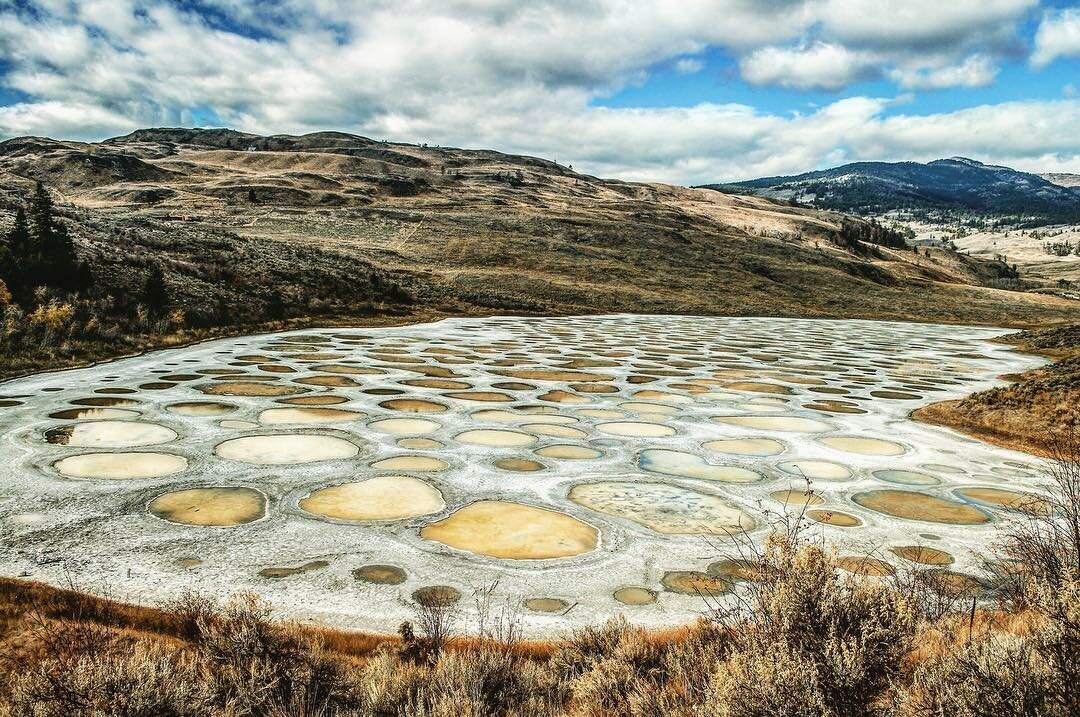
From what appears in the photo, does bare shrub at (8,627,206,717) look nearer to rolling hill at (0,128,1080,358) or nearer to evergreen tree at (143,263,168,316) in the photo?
evergreen tree at (143,263,168,316)

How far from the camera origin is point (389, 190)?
88062 millimetres

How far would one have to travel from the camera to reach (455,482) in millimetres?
7605

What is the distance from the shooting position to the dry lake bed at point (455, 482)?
5.16 metres

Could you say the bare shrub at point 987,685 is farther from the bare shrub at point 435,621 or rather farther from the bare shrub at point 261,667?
the bare shrub at point 261,667

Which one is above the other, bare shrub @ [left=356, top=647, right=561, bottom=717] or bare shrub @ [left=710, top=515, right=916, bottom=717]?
bare shrub @ [left=710, top=515, right=916, bottom=717]

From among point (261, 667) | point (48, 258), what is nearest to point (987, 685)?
point (261, 667)

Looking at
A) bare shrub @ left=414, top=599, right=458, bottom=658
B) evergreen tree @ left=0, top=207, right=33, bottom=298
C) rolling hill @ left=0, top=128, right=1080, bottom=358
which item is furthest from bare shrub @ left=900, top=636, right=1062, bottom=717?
rolling hill @ left=0, top=128, right=1080, bottom=358

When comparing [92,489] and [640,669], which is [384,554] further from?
[92,489]

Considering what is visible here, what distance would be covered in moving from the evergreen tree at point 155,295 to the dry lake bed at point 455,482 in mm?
5629

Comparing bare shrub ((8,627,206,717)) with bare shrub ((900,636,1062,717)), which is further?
bare shrub ((8,627,206,717))

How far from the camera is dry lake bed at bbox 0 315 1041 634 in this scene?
5164mm

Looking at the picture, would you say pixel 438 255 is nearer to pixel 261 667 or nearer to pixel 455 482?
pixel 455 482

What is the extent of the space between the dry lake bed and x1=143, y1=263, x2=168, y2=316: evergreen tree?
5.63 metres

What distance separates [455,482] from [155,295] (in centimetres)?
1712
